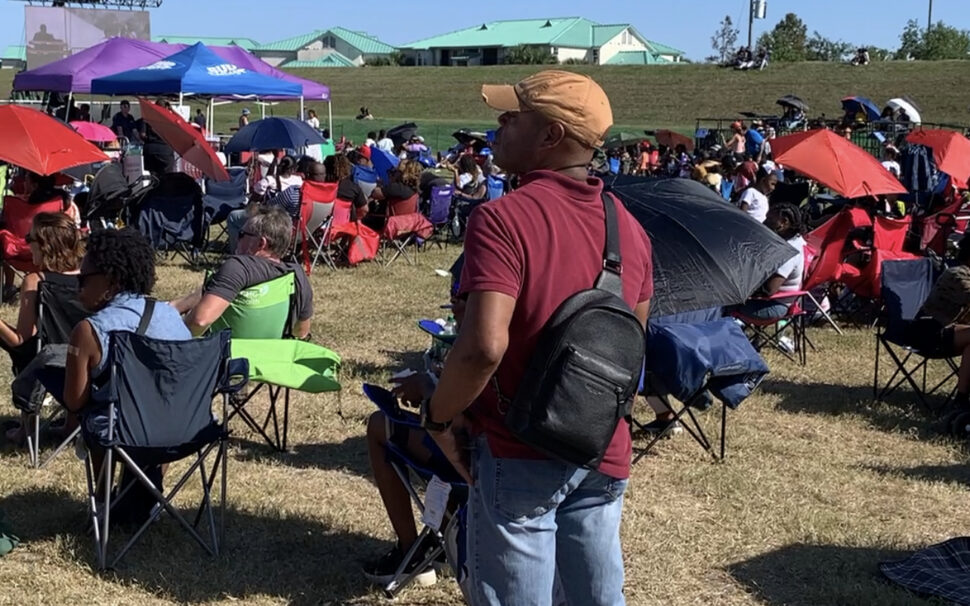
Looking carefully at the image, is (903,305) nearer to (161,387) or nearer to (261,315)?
(261,315)

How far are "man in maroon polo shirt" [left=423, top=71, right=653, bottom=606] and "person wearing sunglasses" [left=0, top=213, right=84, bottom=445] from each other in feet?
10.7

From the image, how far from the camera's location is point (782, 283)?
706cm

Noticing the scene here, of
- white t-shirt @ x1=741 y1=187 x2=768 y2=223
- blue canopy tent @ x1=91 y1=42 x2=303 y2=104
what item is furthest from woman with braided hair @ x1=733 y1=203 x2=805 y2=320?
blue canopy tent @ x1=91 y1=42 x2=303 y2=104

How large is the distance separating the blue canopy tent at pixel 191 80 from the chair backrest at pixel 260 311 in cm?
1067

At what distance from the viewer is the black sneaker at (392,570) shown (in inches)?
151

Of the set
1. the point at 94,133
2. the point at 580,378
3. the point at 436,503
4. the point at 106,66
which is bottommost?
the point at 436,503

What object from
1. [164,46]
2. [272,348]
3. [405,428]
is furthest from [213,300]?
[164,46]

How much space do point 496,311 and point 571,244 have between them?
239 mm

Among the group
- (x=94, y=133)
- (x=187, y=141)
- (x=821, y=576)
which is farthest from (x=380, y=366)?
(x=94, y=133)

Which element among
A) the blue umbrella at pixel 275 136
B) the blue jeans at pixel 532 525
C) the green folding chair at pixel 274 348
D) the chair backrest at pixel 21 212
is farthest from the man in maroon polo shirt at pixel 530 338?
the blue umbrella at pixel 275 136

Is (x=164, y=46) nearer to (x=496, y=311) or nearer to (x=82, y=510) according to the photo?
(x=82, y=510)

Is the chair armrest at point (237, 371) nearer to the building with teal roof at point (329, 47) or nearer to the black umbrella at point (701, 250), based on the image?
the black umbrella at point (701, 250)

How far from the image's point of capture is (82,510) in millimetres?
4453

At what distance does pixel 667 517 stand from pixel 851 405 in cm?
248
